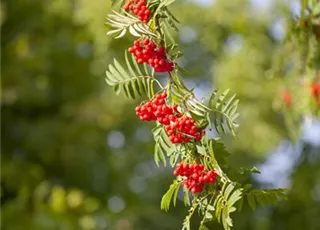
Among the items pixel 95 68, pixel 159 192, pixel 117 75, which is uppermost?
pixel 95 68

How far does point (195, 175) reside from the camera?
81cm

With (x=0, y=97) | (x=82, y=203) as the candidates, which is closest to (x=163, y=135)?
(x=82, y=203)

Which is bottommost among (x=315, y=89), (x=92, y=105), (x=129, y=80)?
(x=129, y=80)

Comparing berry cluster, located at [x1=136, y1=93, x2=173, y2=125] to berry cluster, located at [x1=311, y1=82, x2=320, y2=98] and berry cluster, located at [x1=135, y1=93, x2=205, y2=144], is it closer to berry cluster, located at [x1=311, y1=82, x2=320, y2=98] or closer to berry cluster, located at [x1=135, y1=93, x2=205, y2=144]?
berry cluster, located at [x1=135, y1=93, x2=205, y2=144]

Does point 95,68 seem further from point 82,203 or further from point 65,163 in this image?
point 82,203

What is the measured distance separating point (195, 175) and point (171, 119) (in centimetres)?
7

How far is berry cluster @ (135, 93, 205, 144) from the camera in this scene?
0.82 m

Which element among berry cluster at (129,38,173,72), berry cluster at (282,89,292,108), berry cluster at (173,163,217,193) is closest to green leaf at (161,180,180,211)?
berry cluster at (173,163,217,193)

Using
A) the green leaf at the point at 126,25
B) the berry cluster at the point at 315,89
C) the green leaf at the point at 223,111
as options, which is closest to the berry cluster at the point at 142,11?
the green leaf at the point at 126,25

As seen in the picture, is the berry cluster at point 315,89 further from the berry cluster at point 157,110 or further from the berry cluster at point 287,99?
the berry cluster at point 157,110

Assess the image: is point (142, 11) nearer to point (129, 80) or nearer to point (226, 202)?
point (129, 80)

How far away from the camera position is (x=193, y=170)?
32.2 inches

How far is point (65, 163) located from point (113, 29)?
23.9 ft

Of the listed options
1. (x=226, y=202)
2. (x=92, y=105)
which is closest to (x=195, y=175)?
(x=226, y=202)
